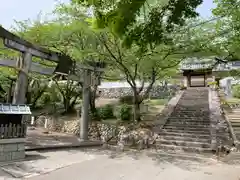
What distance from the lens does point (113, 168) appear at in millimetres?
6383

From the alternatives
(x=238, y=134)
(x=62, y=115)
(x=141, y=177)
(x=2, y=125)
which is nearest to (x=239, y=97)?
(x=238, y=134)

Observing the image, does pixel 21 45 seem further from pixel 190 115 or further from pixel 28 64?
pixel 190 115

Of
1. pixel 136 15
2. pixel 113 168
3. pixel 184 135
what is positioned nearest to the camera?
pixel 136 15

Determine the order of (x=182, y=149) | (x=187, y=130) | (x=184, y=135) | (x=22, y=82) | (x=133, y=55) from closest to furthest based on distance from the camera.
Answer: (x=22, y=82), (x=182, y=149), (x=184, y=135), (x=133, y=55), (x=187, y=130)

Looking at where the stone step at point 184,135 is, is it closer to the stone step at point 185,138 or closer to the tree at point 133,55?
the stone step at point 185,138

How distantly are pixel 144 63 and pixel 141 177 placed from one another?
618cm

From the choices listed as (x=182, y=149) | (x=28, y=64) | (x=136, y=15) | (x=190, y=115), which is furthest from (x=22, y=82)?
(x=190, y=115)

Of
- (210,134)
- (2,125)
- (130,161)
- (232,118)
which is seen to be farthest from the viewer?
(232,118)

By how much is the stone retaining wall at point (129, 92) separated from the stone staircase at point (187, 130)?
650 cm

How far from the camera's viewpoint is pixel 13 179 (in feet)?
16.8

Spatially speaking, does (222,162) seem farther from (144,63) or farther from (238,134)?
(144,63)

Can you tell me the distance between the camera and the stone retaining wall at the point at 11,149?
6508 millimetres

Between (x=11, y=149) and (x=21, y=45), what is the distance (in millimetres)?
3441

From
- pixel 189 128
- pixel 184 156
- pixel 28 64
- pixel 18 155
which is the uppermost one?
pixel 28 64
